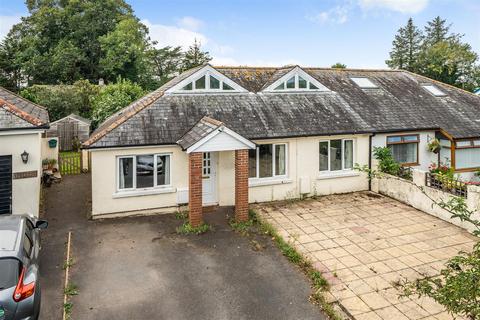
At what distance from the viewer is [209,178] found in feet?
45.0

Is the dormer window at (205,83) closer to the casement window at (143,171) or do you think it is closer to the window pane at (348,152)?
the casement window at (143,171)

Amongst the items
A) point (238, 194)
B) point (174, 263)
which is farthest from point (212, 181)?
point (174, 263)

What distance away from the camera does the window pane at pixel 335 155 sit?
1533 centimetres

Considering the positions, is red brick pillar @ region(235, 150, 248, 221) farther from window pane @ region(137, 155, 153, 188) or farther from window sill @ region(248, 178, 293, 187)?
window pane @ region(137, 155, 153, 188)

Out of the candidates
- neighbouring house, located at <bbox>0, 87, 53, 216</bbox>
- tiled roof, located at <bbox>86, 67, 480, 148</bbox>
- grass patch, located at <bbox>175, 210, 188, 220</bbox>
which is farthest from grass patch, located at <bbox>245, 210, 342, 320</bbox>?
neighbouring house, located at <bbox>0, 87, 53, 216</bbox>

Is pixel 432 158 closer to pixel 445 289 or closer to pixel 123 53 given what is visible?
pixel 445 289

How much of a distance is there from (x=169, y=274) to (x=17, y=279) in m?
3.50

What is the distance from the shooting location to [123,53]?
4456 cm

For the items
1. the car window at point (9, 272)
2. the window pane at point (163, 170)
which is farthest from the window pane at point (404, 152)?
the car window at point (9, 272)

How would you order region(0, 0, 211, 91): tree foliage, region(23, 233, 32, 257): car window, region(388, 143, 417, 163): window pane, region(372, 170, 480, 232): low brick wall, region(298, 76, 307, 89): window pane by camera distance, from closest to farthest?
region(23, 233, 32, 257): car window, region(372, 170, 480, 232): low brick wall, region(388, 143, 417, 163): window pane, region(298, 76, 307, 89): window pane, region(0, 0, 211, 91): tree foliage

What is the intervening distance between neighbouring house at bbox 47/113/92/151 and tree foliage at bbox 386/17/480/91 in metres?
49.7

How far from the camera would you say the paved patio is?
749 cm

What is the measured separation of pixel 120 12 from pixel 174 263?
168 feet

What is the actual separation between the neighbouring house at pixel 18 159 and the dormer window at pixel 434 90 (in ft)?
62.7
